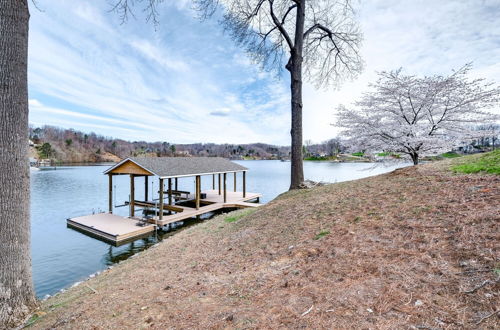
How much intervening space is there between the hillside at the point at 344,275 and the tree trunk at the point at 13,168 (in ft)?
1.45

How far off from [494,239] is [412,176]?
3.21 m

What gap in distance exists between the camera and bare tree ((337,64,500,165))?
7.61 m

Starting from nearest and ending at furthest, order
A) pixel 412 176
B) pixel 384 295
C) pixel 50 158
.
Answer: pixel 384 295 → pixel 412 176 → pixel 50 158

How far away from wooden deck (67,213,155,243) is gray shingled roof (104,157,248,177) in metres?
2.60

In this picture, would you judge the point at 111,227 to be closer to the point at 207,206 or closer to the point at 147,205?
the point at 147,205

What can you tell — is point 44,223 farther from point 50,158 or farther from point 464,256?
point 50,158

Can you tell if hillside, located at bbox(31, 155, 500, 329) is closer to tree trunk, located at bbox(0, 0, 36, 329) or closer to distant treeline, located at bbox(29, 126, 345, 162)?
tree trunk, located at bbox(0, 0, 36, 329)


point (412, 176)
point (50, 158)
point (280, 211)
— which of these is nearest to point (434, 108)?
point (412, 176)

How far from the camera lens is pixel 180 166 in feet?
47.2

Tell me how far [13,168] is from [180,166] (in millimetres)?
11376

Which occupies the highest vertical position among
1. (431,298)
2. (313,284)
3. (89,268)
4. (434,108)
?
(434,108)

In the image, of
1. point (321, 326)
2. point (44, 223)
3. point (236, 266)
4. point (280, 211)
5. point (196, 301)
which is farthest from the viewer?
point (44, 223)

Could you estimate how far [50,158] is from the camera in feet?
220

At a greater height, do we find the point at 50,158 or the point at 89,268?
the point at 50,158
